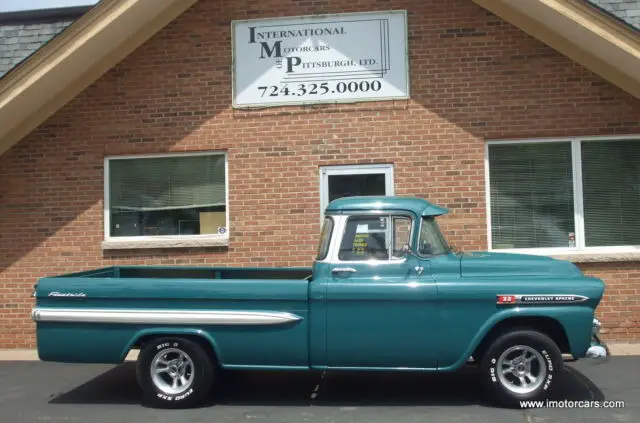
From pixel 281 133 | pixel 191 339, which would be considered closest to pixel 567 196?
pixel 281 133

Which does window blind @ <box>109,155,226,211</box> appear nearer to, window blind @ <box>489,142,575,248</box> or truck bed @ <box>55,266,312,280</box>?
truck bed @ <box>55,266,312,280</box>

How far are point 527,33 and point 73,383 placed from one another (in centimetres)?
696

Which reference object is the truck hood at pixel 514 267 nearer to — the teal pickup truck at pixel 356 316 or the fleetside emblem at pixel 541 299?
the teal pickup truck at pixel 356 316

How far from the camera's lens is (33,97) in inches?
352

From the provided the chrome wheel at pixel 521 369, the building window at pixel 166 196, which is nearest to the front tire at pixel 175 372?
the chrome wheel at pixel 521 369

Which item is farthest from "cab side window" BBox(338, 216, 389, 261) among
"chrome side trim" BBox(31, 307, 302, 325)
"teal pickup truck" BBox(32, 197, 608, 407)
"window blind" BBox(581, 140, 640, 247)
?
"window blind" BBox(581, 140, 640, 247)

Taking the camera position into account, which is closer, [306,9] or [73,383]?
[73,383]

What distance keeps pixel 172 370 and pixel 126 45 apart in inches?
198

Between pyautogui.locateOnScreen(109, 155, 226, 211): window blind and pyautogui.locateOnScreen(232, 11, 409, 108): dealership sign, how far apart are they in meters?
1.01

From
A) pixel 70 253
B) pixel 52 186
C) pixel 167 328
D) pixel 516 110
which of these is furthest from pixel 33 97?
pixel 516 110

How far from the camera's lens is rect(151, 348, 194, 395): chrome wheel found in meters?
6.30

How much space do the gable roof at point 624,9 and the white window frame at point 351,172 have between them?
3.25m

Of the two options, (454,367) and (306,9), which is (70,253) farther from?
(454,367)

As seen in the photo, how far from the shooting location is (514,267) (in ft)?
20.9
